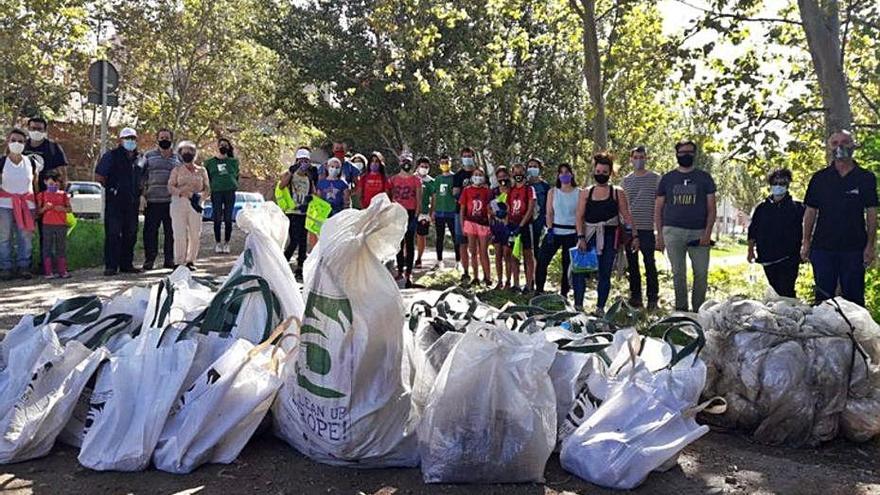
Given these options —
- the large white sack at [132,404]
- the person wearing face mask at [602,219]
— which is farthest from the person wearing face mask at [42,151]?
the large white sack at [132,404]

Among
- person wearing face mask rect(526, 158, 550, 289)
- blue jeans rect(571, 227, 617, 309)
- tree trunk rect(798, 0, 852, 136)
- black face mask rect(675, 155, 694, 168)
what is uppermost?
tree trunk rect(798, 0, 852, 136)

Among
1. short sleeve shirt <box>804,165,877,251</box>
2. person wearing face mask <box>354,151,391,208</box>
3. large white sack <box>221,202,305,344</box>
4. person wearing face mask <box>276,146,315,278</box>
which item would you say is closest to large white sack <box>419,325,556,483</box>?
large white sack <box>221,202,305,344</box>

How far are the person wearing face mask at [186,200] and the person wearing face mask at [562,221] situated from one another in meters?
3.91

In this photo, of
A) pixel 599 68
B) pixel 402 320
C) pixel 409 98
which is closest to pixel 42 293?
pixel 402 320

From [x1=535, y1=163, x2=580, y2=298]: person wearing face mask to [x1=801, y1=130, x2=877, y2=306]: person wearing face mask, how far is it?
220 cm

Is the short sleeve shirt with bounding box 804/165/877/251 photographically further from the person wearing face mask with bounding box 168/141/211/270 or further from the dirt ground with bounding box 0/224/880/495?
the person wearing face mask with bounding box 168/141/211/270

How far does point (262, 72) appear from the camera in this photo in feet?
80.0

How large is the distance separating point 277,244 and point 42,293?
4756 mm

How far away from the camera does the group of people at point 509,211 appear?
20.0 feet

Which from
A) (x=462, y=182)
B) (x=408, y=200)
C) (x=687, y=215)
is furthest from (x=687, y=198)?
(x=462, y=182)

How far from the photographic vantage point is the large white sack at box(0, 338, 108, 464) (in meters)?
3.24

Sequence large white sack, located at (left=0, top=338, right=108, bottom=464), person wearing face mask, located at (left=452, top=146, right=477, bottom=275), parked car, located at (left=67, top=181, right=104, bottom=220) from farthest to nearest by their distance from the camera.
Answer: parked car, located at (left=67, top=181, right=104, bottom=220)
person wearing face mask, located at (left=452, top=146, right=477, bottom=275)
large white sack, located at (left=0, top=338, right=108, bottom=464)

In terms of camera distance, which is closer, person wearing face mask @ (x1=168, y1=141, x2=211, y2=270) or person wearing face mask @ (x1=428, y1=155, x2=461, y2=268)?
A: person wearing face mask @ (x1=168, y1=141, x2=211, y2=270)

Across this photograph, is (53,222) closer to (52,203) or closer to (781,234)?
(52,203)
